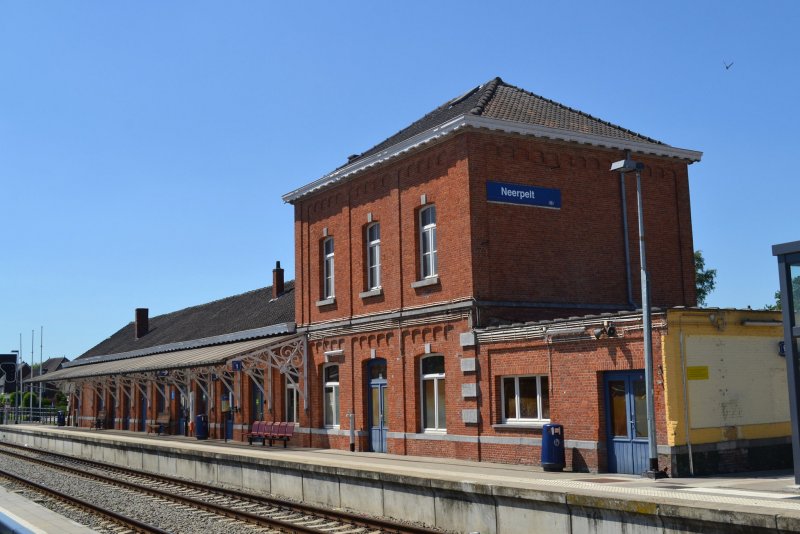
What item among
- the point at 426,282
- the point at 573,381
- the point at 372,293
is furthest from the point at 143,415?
the point at 573,381

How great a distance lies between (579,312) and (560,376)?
4350 millimetres

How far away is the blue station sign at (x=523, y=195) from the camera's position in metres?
21.5

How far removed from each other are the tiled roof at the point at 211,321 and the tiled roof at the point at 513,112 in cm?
981

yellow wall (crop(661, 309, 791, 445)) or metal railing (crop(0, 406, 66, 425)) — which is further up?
yellow wall (crop(661, 309, 791, 445))

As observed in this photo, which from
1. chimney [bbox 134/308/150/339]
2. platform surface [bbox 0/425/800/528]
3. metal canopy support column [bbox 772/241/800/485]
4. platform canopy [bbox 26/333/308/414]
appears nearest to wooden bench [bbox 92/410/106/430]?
chimney [bbox 134/308/150/339]

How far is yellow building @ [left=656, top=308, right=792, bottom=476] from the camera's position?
16031 mm

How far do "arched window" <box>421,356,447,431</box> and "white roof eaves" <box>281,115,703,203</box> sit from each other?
577 centimetres

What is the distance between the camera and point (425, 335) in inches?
883

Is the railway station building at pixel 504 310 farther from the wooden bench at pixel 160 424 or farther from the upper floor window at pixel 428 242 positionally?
the wooden bench at pixel 160 424

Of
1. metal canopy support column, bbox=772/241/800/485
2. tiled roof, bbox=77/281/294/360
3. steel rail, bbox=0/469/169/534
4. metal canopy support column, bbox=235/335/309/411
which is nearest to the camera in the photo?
metal canopy support column, bbox=772/241/800/485

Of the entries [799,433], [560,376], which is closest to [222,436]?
[560,376]

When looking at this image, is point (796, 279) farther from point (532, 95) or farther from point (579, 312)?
point (532, 95)

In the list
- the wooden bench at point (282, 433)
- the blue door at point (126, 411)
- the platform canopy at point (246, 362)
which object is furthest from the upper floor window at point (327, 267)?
the blue door at point (126, 411)

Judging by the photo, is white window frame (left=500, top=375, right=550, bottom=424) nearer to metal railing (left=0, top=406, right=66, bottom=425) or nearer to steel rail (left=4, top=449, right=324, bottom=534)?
steel rail (left=4, top=449, right=324, bottom=534)
